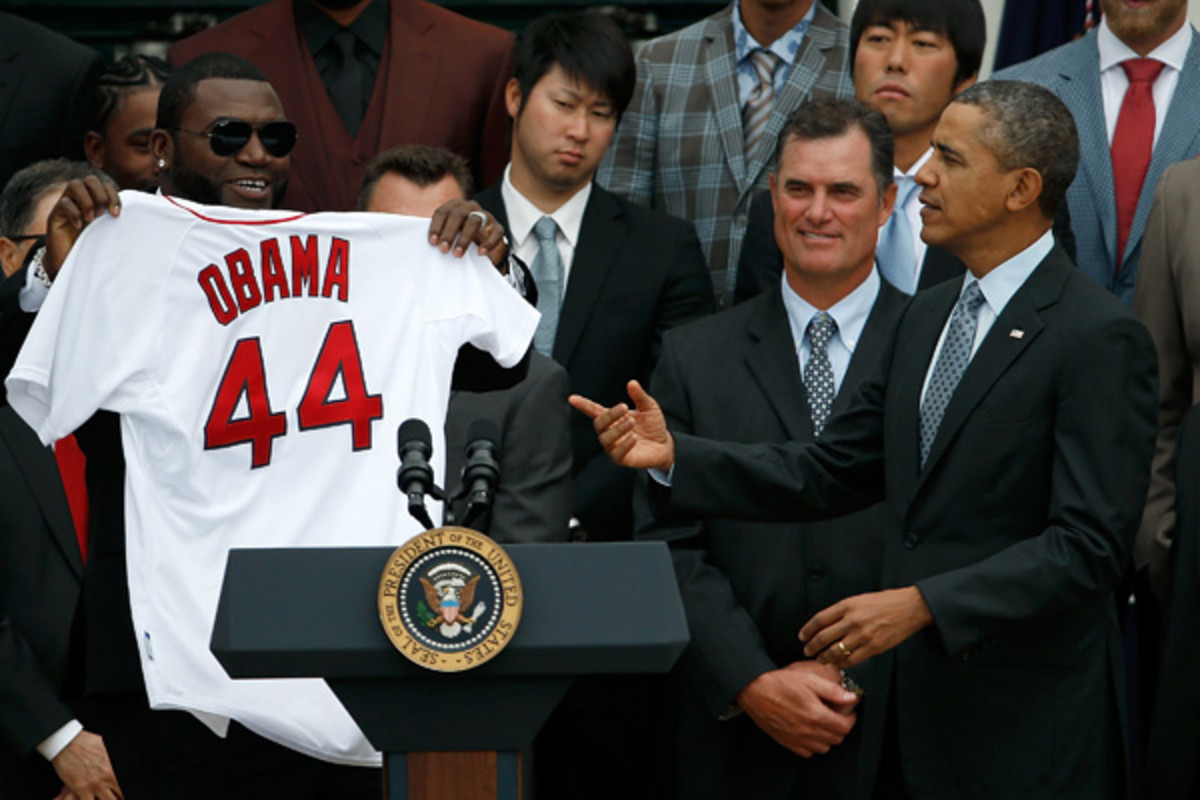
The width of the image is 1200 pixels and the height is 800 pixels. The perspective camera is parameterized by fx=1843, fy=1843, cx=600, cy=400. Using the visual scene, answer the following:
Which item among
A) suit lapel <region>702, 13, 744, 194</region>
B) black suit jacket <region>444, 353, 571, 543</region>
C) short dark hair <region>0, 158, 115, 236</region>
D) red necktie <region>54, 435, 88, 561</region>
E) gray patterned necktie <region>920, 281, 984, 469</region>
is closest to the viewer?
gray patterned necktie <region>920, 281, 984, 469</region>

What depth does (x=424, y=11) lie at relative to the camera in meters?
5.31

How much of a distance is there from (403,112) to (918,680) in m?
2.31

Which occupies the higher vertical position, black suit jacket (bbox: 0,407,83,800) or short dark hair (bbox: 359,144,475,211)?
short dark hair (bbox: 359,144,475,211)

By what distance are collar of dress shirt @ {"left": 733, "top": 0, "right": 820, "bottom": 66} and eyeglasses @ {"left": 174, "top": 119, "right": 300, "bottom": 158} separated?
177 centimetres

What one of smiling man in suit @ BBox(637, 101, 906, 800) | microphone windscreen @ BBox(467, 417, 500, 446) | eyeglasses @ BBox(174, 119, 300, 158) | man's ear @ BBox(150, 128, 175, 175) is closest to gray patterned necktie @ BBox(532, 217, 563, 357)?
smiling man in suit @ BBox(637, 101, 906, 800)

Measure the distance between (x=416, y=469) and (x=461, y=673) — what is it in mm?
331

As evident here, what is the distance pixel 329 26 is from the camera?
5.18 meters

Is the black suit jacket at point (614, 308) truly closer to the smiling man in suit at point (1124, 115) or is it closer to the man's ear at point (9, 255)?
the smiling man in suit at point (1124, 115)

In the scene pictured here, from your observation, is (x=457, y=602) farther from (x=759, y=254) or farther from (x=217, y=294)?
(x=759, y=254)

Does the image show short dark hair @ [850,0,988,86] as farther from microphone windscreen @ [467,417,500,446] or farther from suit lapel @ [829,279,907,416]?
microphone windscreen @ [467,417,500,446]

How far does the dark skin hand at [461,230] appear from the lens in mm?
3670

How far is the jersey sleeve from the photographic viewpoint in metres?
3.52

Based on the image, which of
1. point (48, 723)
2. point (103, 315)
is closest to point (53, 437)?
point (103, 315)

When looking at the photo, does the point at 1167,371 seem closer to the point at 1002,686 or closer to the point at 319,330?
the point at 1002,686
